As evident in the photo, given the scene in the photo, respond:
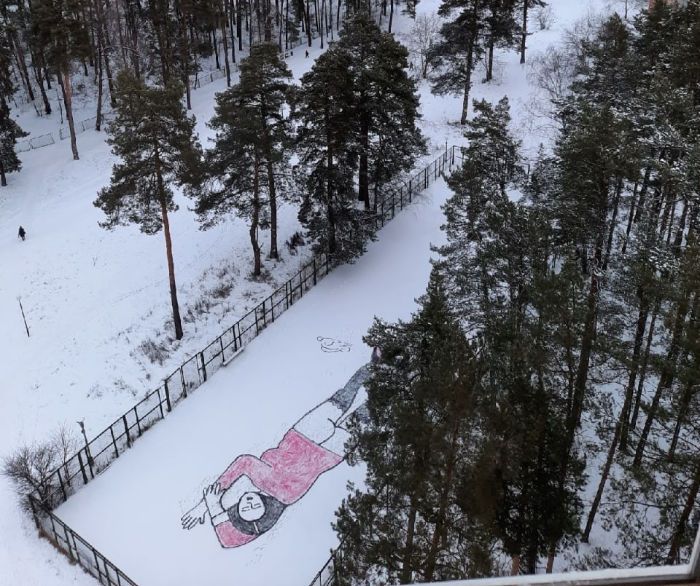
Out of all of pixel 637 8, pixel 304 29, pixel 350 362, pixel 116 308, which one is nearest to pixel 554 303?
pixel 350 362

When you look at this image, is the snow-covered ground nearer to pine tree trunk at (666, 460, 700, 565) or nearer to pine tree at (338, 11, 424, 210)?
pine tree at (338, 11, 424, 210)

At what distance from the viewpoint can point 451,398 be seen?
1054cm

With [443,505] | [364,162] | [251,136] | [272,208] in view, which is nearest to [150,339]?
[272,208]

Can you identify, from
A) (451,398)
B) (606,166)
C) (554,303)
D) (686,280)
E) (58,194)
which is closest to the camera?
(451,398)

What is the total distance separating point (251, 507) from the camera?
1814cm

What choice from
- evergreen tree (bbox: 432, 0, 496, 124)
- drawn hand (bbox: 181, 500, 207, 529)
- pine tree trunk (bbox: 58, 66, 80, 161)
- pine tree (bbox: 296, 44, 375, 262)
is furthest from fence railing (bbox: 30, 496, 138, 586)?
evergreen tree (bbox: 432, 0, 496, 124)

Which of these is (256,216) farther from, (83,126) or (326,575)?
(83,126)

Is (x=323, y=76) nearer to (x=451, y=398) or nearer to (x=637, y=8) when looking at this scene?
(x=451, y=398)

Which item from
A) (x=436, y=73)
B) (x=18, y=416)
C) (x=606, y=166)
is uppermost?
(x=606, y=166)

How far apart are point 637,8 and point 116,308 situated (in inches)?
2276

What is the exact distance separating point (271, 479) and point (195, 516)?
8.42 ft

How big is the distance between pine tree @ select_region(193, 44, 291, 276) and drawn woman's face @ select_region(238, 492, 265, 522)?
545 inches

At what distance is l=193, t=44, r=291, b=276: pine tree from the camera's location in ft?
86.3

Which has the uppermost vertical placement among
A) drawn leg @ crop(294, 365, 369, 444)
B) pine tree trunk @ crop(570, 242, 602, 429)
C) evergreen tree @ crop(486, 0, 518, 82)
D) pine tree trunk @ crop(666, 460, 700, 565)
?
evergreen tree @ crop(486, 0, 518, 82)
